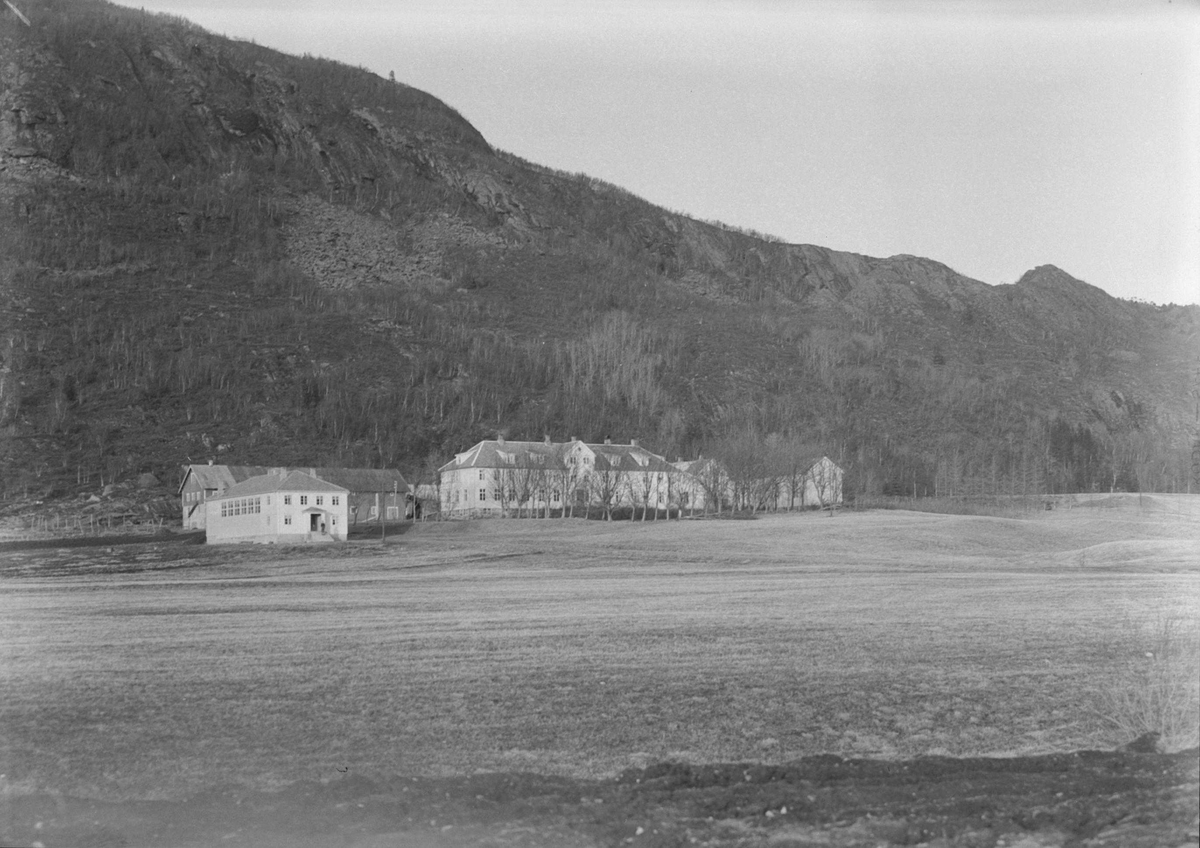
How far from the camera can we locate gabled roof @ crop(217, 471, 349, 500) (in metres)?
59.3

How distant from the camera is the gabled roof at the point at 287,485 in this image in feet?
194

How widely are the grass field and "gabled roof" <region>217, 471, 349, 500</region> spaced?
625 inches

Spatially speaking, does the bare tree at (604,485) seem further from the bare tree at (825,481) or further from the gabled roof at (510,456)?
the bare tree at (825,481)

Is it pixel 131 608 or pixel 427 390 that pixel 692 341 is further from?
pixel 131 608

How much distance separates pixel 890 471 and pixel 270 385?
69045 mm

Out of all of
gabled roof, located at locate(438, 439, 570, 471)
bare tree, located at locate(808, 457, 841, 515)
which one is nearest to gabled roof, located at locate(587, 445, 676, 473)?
gabled roof, located at locate(438, 439, 570, 471)

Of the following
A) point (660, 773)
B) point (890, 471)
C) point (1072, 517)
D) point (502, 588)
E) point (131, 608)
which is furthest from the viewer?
point (890, 471)

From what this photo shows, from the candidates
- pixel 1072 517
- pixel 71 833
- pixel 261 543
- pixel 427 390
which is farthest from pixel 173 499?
pixel 71 833

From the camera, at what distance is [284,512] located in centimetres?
5891

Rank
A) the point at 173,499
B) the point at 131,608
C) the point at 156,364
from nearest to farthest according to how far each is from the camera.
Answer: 1. the point at 131,608
2. the point at 173,499
3. the point at 156,364

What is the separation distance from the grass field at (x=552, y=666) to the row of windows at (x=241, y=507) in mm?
16384

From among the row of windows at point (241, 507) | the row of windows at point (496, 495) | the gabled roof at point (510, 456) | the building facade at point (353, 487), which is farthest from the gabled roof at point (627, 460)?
the row of windows at point (241, 507)

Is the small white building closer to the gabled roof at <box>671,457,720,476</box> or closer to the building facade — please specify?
the building facade

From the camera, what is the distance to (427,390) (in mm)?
137375
